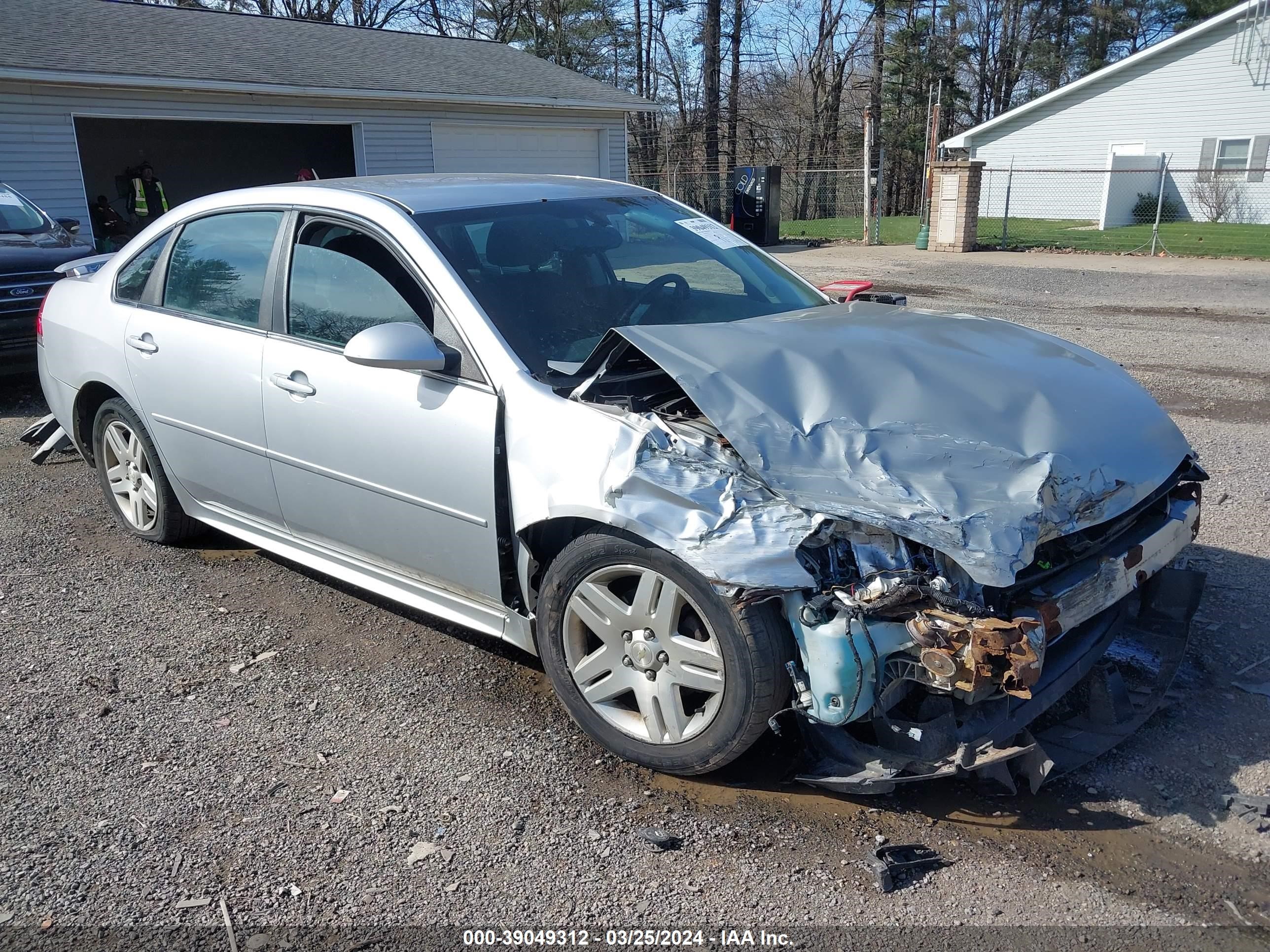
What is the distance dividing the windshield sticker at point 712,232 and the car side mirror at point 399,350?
150 centimetres

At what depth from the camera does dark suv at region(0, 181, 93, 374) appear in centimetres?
844

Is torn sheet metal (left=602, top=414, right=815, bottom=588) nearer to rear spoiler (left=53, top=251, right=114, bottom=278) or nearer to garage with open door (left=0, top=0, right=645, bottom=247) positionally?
rear spoiler (left=53, top=251, right=114, bottom=278)

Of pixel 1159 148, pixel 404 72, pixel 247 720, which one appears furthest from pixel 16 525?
pixel 1159 148

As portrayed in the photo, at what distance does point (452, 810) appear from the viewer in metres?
3.03

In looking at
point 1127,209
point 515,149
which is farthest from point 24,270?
point 1127,209

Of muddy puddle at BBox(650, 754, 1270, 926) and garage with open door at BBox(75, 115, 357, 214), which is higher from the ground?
garage with open door at BBox(75, 115, 357, 214)

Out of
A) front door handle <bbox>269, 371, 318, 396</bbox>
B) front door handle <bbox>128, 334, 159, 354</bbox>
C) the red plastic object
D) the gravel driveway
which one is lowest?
the gravel driveway

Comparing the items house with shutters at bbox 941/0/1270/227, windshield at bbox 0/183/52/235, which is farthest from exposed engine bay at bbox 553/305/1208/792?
house with shutters at bbox 941/0/1270/227

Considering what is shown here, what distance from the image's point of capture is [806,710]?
2.75 metres

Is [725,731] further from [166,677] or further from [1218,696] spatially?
[166,677]

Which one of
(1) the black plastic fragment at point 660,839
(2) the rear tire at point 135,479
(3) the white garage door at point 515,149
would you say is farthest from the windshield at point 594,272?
(3) the white garage door at point 515,149

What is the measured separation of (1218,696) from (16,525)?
5783 mm

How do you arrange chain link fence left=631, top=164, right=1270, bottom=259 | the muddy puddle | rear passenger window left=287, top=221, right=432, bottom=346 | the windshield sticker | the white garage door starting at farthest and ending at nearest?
1. chain link fence left=631, top=164, right=1270, bottom=259
2. the white garage door
3. the windshield sticker
4. rear passenger window left=287, top=221, right=432, bottom=346
5. the muddy puddle

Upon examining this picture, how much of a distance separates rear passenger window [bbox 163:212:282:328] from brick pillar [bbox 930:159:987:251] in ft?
59.2
